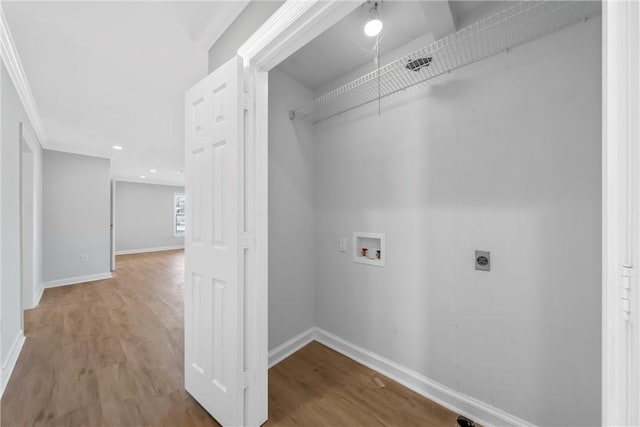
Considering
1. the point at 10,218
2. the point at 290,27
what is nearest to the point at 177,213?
the point at 10,218

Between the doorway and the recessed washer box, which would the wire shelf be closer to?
the recessed washer box

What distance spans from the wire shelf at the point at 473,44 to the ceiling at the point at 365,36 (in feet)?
0.53

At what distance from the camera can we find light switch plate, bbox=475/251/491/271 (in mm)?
1470

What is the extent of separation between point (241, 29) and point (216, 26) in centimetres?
25

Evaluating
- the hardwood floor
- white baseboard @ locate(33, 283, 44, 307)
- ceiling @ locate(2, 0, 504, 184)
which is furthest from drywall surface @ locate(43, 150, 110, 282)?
the hardwood floor

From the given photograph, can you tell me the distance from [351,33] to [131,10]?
1.42 metres

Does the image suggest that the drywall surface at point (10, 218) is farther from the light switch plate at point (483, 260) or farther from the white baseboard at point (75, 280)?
the light switch plate at point (483, 260)

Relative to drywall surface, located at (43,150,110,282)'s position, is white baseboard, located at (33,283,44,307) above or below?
below

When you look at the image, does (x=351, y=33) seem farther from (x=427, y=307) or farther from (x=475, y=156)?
(x=427, y=307)

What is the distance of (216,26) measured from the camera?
1607 millimetres

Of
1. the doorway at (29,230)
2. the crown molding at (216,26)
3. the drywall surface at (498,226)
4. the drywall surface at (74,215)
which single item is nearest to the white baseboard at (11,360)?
the doorway at (29,230)

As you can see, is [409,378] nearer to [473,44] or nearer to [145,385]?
[145,385]

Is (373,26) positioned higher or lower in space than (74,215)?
higher
